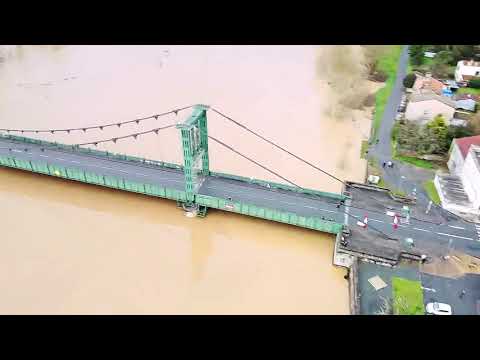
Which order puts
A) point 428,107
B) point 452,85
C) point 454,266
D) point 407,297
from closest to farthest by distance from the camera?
point 407,297 → point 454,266 → point 428,107 → point 452,85

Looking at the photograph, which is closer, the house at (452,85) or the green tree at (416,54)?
the house at (452,85)

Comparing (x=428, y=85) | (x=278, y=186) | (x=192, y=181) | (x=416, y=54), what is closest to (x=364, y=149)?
(x=278, y=186)

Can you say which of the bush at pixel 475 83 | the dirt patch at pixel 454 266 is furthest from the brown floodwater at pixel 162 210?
the bush at pixel 475 83

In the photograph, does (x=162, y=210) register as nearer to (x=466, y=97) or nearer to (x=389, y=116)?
(x=389, y=116)

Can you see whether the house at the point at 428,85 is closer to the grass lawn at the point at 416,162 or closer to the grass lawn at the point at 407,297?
the grass lawn at the point at 416,162

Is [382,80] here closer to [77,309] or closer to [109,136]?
[109,136]

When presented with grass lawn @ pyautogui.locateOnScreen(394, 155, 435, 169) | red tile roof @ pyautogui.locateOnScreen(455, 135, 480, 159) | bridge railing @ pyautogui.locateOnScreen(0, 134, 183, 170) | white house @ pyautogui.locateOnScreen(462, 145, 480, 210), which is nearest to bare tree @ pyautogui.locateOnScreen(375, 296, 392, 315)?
white house @ pyautogui.locateOnScreen(462, 145, 480, 210)

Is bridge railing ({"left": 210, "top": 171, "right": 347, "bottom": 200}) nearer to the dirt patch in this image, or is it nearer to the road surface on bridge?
the road surface on bridge
